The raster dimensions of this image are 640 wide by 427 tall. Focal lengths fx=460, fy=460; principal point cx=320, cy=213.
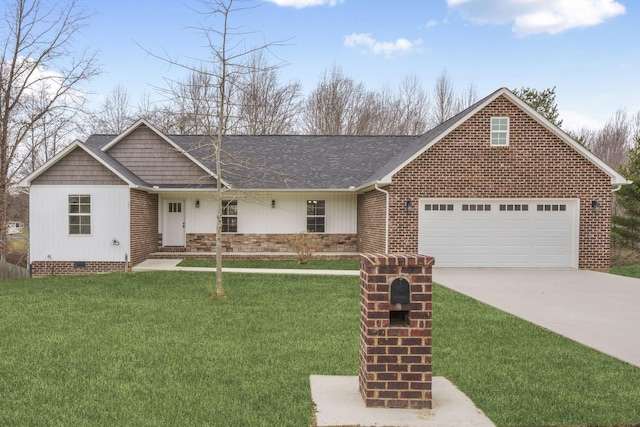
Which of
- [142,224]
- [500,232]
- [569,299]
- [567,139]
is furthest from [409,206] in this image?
[142,224]

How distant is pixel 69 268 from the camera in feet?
47.5

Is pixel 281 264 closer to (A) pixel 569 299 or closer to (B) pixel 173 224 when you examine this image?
(B) pixel 173 224

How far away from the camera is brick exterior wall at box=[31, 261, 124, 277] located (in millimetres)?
14438

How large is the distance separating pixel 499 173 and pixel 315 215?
707cm

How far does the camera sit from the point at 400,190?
14305 mm

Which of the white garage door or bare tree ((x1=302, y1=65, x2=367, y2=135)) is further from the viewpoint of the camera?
bare tree ((x1=302, y1=65, x2=367, y2=135))

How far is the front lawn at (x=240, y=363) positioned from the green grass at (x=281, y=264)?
5432 mm

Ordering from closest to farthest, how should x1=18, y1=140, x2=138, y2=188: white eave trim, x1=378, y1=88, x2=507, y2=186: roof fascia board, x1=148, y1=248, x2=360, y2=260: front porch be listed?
x1=18, y1=140, x2=138, y2=188: white eave trim → x1=378, y1=88, x2=507, y2=186: roof fascia board → x1=148, y1=248, x2=360, y2=260: front porch

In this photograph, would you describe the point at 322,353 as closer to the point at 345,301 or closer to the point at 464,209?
the point at 345,301

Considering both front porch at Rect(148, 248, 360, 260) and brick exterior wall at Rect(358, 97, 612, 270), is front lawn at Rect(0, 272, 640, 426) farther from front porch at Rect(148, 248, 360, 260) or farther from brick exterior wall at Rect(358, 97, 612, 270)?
front porch at Rect(148, 248, 360, 260)

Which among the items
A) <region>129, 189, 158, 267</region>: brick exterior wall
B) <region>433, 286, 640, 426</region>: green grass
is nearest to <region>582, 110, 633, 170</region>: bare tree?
<region>129, 189, 158, 267</region>: brick exterior wall

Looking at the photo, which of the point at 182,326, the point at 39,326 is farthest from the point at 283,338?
the point at 39,326

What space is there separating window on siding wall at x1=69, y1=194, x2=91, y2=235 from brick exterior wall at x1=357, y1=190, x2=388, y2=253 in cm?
918

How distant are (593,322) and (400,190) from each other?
7.29 meters
